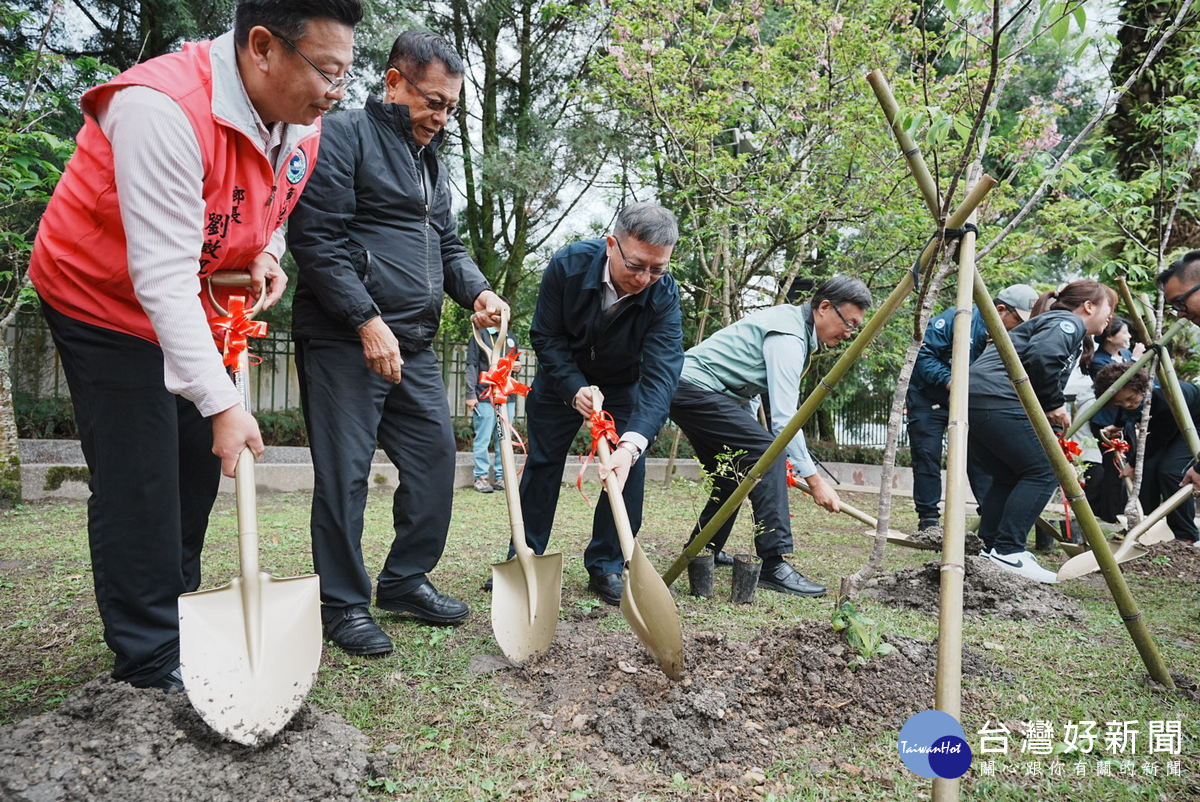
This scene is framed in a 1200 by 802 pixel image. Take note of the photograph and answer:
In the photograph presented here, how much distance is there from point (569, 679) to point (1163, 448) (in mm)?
5435

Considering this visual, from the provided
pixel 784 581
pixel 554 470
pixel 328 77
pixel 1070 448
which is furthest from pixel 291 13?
pixel 1070 448

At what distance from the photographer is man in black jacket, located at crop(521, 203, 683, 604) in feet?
9.63

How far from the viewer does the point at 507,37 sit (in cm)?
1121

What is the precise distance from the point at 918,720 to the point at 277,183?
201 centimetres

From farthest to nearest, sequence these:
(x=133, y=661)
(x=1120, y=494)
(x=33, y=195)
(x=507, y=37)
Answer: (x=507, y=37), (x=1120, y=494), (x=33, y=195), (x=133, y=661)

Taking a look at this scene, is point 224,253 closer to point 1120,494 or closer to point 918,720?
point 918,720

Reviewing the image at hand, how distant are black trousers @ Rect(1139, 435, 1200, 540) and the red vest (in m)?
6.05

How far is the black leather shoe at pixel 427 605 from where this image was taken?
2.85 meters

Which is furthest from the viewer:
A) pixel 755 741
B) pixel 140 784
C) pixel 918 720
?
pixel 755 741

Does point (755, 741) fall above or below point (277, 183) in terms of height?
below

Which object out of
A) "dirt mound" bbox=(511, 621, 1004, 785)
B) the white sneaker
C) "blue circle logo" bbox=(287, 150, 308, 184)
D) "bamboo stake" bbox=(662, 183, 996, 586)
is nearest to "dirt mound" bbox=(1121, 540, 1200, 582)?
the white sneaker

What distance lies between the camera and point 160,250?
1622mm

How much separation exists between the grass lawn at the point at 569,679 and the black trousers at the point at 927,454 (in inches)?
60.0

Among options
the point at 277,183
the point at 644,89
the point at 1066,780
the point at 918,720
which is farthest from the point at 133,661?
the point at 644,89
